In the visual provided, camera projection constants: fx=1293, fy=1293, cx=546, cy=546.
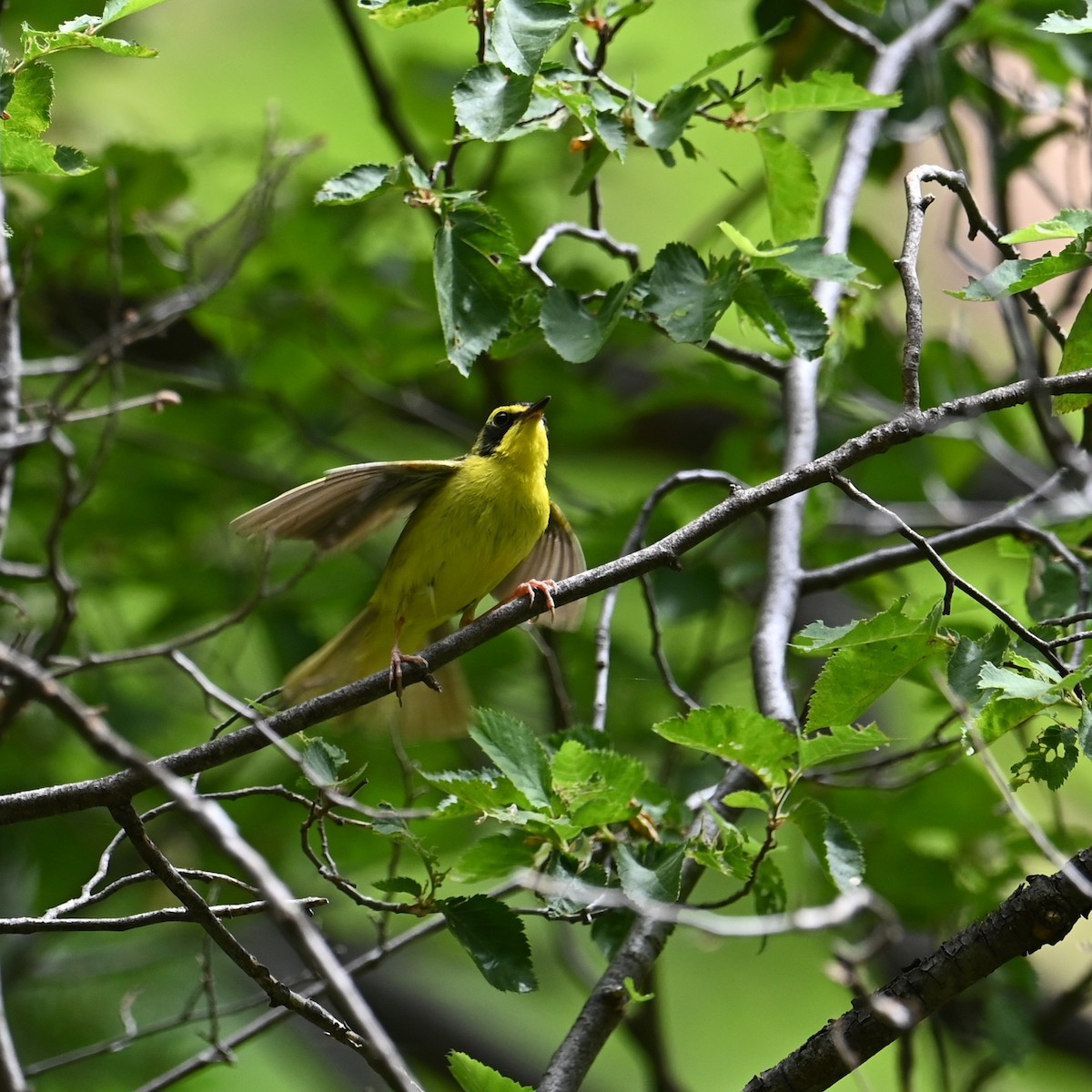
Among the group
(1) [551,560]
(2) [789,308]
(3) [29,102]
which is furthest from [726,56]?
(1) [551,560]

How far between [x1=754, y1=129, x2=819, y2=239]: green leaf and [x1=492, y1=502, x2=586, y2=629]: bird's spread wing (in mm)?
1472

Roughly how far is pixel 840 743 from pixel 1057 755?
44cm

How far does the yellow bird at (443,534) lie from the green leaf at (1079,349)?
1.60 meters

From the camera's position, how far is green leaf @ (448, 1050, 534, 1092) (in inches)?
101

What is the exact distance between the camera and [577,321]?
316cm

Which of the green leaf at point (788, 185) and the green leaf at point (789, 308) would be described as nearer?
the green leaf at point (789, 308)

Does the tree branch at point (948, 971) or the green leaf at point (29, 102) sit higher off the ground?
the green leaf at point (29, 102)

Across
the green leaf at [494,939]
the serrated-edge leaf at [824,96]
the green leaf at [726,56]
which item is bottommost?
the green leaf at [494,939]

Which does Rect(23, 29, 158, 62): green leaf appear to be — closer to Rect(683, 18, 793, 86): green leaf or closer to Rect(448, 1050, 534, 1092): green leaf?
Rect(683, 18, 793, 86): green leaf

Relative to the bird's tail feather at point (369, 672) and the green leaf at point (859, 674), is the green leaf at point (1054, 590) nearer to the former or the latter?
the green leaf at point (859, 674)

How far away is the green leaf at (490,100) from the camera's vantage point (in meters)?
2.78

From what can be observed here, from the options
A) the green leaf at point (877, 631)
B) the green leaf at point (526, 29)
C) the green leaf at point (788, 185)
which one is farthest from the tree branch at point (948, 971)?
the green leaf at point (526, 29)

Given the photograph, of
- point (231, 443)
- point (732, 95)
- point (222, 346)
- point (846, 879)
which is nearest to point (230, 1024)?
point (231, 443)

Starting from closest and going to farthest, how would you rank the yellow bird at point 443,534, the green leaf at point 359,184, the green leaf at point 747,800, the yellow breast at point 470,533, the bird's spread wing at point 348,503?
the green leaf at point 747,800 → the green leaf at point 359,184 → the bird's spread wing at point 348,503 → the yellow bird at point 443,534 → the yellow breast at point 470,533
